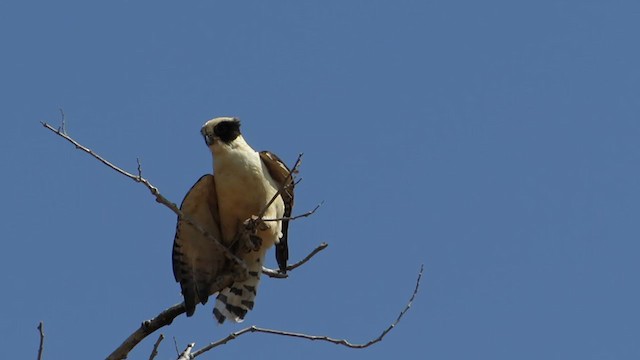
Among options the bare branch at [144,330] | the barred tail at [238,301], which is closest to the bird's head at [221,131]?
the barred tail at [238,301]

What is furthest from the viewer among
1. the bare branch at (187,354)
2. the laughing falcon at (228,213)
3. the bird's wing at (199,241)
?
the bird's wing at (199,241)

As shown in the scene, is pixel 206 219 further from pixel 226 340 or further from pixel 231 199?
pixel 226 340

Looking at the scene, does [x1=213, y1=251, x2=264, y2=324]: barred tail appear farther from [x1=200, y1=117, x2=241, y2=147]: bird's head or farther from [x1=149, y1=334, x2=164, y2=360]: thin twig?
[x1=149, y1=334, x2=164, y2=360]: thin twig

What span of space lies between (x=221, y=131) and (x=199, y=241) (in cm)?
96

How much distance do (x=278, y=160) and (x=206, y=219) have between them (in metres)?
0.80

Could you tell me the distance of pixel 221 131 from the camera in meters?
9.38

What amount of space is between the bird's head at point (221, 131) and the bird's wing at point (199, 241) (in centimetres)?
32

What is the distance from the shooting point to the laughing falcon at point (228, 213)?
916cm

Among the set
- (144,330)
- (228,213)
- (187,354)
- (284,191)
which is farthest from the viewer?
(284,191)

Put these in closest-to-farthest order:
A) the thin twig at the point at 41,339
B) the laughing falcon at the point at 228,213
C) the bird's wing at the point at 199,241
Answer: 1. the thin twig at the point at 41,339
2. the laughing falcon at the point at 228,213
3. the bird's wing at the point at 199,241

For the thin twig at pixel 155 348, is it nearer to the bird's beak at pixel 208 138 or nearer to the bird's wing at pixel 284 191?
the bird's wing at pixel 284 191

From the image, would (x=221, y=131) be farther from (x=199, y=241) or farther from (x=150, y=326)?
(x=150, y=326)

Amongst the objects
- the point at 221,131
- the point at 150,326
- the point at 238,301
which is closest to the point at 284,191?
the point at 221,131

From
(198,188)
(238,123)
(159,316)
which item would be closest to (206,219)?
(198,188)
